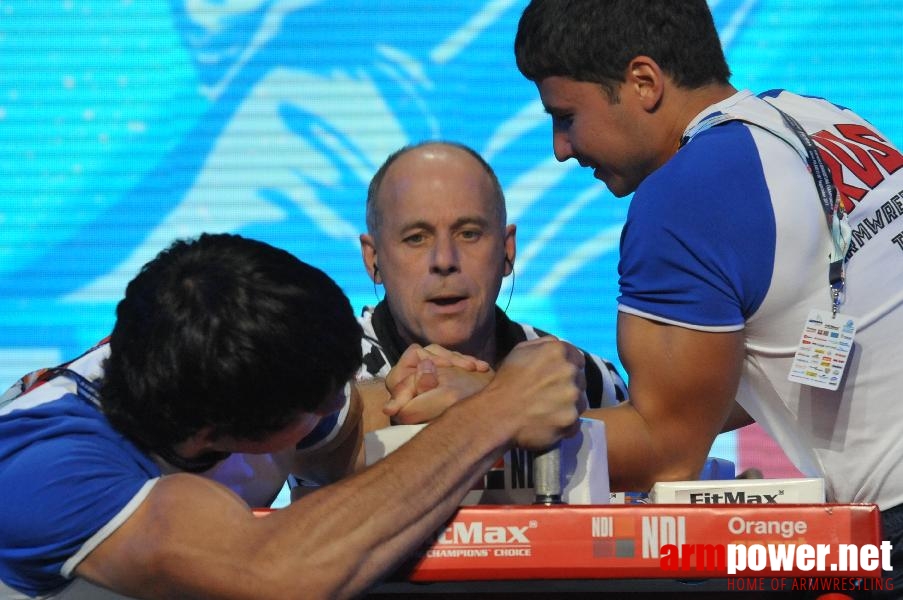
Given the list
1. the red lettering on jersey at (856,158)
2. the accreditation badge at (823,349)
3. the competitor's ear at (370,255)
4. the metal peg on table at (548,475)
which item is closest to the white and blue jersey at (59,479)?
the metal peg on table at (548,475)

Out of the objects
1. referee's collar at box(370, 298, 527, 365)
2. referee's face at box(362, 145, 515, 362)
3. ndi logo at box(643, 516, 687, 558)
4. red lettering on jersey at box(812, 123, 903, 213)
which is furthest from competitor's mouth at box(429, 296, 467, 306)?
ndi logo at box(643, 516, 687, 558)

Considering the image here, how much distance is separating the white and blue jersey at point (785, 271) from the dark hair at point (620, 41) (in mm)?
290

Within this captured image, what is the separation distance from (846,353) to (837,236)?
0.17 m

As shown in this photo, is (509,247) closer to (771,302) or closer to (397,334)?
(397,334)

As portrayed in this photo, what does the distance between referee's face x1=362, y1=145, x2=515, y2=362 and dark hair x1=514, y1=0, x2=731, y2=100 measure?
75 centimetres

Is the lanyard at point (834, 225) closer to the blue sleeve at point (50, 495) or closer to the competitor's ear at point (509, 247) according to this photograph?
the blue sleeve at point (50, 495)

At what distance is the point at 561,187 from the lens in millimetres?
4414

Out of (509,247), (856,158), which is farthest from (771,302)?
(509,247)

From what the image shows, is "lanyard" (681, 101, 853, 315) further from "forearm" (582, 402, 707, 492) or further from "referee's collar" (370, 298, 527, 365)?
"referee's collar" (370, 298, 527, 365)

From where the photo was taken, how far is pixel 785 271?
5.47ft

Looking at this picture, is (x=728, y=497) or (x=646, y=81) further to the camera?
(x=646, y=81)

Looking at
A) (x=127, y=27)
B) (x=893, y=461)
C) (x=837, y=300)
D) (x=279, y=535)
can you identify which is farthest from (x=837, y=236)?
(x=127, y=27)

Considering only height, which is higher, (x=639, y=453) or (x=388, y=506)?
(x=639, y=453)

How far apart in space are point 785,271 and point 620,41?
1.80 ft
